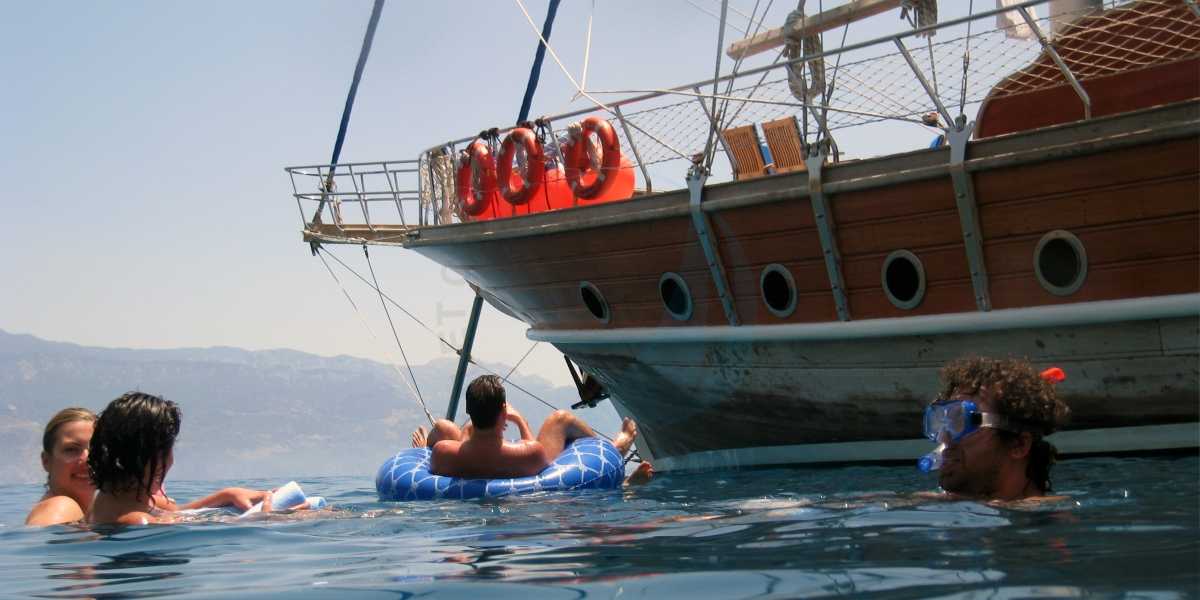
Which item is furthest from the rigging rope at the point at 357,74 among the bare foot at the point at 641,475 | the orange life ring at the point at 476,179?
the bare foot at the point at 641,475

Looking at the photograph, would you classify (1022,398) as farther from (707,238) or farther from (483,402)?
(707,238)

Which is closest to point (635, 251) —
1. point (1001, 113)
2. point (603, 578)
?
point (1001, 113)

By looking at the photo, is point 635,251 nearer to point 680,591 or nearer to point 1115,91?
point 1115,91

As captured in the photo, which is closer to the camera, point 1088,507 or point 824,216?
point 1088,507

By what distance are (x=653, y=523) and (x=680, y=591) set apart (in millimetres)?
1476

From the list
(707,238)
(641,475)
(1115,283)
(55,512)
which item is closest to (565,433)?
(641,475)

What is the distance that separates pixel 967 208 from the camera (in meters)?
A: 6.22

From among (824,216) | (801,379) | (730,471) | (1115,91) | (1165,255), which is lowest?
(730,471)

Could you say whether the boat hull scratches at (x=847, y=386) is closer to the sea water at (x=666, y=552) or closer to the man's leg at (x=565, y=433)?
the man's leg at (x=565, y=433)

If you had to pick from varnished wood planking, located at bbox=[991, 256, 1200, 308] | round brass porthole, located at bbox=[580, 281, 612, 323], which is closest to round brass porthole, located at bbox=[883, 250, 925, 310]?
varnished wood planking, located at bbox=[991, 256, 1200, 308]

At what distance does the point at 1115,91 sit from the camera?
6.16m

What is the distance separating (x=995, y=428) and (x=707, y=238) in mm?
4155

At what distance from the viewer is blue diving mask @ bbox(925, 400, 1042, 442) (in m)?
3.42

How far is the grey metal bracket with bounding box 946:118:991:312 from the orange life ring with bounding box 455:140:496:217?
4.28 metres
